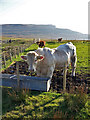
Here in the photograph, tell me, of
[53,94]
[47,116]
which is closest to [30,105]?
[47,116]

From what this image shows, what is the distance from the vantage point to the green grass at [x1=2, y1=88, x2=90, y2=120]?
370 centimetres

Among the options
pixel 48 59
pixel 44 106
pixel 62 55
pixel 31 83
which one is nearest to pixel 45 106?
pixel 44 106

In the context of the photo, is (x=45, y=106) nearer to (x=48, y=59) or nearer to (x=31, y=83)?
(x=31, y=83)

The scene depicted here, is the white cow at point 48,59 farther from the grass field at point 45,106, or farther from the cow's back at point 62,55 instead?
the grass field at point 45,106

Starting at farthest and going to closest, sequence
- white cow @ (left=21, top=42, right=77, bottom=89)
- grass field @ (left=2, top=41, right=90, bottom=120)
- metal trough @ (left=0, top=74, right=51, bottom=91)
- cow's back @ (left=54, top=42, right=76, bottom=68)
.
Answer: cow's back @ (left=54, top=42, right=76, bottom=68), metal trough @ (left=0, top=74, right=51, bottom=91), white cow @ (left=21, top=42, right=77, bottom=89), grass field @ (left=2, top=41, right=90, bottom=120)

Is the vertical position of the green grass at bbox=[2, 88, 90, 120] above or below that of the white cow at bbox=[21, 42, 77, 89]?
below

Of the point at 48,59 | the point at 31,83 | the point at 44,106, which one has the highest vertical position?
the point at 48,59

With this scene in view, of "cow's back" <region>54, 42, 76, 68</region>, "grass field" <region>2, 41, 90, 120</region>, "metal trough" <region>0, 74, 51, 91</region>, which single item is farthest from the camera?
"cow's back" <region>54, 42, 76, 68</region>

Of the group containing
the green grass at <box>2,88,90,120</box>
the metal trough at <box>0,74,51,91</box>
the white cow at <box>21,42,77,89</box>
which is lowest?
the green grass at <box>2,88,90,120</box>

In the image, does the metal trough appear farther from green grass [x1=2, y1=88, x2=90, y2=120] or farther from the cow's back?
the cow's back

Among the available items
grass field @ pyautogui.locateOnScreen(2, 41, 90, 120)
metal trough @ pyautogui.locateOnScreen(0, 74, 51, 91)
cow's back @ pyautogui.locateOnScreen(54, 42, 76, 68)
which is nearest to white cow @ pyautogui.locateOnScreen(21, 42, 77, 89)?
cow's back @ pyautogui.locateOnScreen(54, 42, 76, 68)

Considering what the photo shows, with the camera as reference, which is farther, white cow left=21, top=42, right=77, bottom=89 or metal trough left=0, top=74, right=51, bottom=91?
metal trough left=0, top=74, right=51, bottom=91

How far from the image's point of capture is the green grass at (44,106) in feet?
12.1

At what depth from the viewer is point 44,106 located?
164 inches
